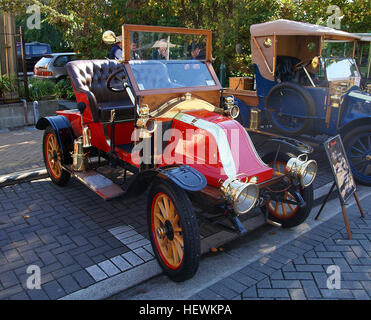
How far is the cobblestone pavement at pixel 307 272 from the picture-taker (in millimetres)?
2928

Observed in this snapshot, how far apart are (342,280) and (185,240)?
1493mm

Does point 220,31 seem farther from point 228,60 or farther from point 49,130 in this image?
point 49,130

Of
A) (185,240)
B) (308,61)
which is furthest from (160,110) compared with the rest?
(308,61)

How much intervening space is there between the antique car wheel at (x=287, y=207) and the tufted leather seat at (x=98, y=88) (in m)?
2.01

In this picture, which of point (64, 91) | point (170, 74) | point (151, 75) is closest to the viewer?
point (151, 75)

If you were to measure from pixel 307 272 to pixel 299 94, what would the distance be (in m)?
3.57

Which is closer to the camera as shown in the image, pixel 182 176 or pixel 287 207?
pixel 182 176

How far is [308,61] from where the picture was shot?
20.6 ft

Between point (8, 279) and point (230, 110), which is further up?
point (230, 110)

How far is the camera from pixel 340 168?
4059 millimetres

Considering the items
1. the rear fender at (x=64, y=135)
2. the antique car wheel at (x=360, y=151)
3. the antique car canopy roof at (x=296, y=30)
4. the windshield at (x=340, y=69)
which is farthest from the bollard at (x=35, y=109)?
the antique car wheel at (x=360, y=151)

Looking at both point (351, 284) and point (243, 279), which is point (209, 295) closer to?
point (243, 279)

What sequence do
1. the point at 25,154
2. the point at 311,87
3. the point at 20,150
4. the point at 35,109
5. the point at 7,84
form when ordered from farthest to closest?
the point at 7,84
the point at 35,109
the point at 20,150
the point at 25,154
the point at 311,87

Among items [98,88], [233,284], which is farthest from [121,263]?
[98,88]
